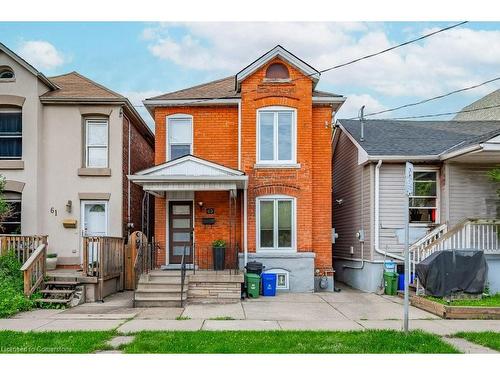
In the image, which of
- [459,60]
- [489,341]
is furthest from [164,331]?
[459,60]

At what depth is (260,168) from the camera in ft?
55.9

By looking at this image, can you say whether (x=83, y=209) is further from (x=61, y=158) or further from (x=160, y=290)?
(x=160, y=290)

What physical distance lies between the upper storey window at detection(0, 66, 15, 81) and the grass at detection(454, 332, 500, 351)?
611 inches

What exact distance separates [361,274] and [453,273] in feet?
14.6

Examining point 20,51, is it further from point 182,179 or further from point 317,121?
point 317,121

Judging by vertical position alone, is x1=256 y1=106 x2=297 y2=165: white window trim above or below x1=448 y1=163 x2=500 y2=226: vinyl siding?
above

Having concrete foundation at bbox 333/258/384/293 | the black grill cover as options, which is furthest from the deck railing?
the black grill cover

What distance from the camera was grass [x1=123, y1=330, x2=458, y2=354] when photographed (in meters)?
8.17

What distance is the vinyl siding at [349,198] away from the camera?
59.3 ft

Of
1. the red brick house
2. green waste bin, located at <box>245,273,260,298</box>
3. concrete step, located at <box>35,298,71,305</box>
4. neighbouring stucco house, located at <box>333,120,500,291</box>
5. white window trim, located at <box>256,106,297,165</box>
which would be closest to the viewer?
concrete step, located at <box>35,298,71,305</box>

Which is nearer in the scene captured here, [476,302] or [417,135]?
[476,302]

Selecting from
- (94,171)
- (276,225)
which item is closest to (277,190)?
(276,225)

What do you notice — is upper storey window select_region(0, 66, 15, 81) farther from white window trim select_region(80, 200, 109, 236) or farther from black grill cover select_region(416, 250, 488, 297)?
black grill cover select_region(416, 250, 488, 297)

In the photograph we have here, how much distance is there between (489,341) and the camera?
9.15 meters
